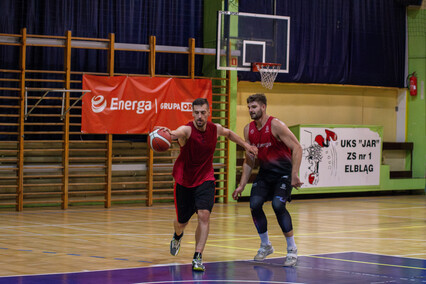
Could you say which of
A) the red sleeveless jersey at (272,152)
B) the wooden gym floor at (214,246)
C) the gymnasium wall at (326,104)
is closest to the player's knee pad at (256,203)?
the red sleeveless jersey at (272,152)

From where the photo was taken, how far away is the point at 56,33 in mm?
14539

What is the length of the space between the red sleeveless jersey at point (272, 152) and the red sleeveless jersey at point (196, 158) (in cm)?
68

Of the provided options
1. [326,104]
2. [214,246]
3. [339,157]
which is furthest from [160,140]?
[326,104]

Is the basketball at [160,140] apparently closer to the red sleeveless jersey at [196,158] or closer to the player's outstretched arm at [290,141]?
the red sleeveless jersey at [196,158]

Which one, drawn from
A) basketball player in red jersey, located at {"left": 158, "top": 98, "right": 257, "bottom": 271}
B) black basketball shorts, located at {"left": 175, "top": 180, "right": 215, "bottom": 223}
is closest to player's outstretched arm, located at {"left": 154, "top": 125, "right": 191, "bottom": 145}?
basketball player in red jersey, located at {"left": 158, "top": 98, "right": 257, "bottom": 271}

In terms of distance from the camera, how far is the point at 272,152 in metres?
7.89

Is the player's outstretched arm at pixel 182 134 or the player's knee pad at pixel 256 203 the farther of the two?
the player's knee pad at pixel 256 203

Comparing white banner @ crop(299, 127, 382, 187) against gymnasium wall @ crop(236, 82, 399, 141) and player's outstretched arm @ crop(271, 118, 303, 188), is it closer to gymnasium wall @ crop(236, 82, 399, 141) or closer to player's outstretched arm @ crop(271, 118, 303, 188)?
gymnasium wall @ crop(236, 82, 399, 141)

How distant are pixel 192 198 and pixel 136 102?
7.33 meters

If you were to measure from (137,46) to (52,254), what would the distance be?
275 inches

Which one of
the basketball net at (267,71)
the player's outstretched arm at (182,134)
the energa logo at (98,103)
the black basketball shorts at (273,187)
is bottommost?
the black basketball shorts at (273,187)

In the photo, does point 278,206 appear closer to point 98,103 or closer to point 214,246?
point 214,246

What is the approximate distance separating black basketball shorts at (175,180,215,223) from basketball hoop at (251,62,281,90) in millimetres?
7707

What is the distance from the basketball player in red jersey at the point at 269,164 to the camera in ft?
25.5
